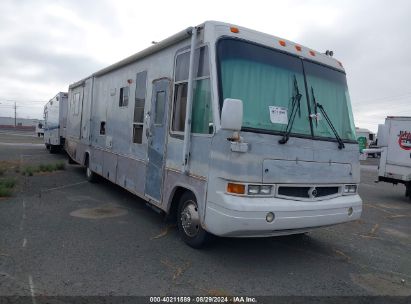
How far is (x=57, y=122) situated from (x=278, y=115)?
1719cm

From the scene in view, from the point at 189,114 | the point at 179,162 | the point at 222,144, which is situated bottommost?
the point at 179,162

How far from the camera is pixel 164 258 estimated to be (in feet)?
17.3

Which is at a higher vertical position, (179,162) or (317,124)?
(317,124)

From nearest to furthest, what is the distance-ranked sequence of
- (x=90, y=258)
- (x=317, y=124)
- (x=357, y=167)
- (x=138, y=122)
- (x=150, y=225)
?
(x=90, y=258) < (x=317, y=124) < (x=357, y=167) < (x=150, y=225) < (x=138, y=122)

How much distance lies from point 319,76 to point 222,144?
206 cm

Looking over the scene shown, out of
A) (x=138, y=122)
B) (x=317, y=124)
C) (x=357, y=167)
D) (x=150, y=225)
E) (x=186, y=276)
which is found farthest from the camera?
(x=138, y=122)

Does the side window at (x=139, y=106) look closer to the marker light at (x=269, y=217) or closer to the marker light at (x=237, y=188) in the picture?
the marker light at (x=237, y=188)

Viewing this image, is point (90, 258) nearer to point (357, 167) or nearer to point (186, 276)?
point (186, 276)

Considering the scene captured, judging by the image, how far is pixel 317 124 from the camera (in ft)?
18.0

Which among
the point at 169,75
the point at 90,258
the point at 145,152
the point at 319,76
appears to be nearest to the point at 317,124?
the point at 319,76

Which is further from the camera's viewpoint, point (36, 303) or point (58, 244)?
point (58, 244)

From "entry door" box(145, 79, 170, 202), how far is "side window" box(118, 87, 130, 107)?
1.62 m

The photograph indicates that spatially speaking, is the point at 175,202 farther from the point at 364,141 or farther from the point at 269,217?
the point at 364,141

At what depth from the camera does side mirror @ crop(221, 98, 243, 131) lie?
437 centimetres
